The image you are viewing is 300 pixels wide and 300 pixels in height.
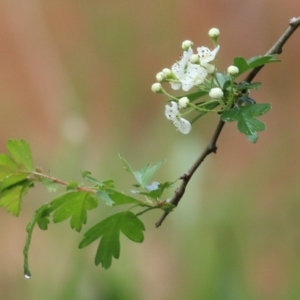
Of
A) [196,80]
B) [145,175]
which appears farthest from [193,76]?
[145,175]

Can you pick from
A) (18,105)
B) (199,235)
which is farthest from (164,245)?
(18,105)

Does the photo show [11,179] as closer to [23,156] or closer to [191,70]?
[23,156]

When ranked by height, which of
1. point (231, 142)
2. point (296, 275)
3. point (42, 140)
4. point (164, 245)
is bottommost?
point (296, 275)

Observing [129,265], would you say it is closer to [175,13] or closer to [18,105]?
[18,105]

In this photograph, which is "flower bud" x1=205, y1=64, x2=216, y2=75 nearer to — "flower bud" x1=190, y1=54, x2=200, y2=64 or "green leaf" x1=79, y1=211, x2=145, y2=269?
"flower bud" x1=190, y1=54, x2=200, y2=64

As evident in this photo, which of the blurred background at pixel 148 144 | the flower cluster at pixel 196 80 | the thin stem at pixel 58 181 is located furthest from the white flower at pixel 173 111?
the blurred background at pixel 148 144
